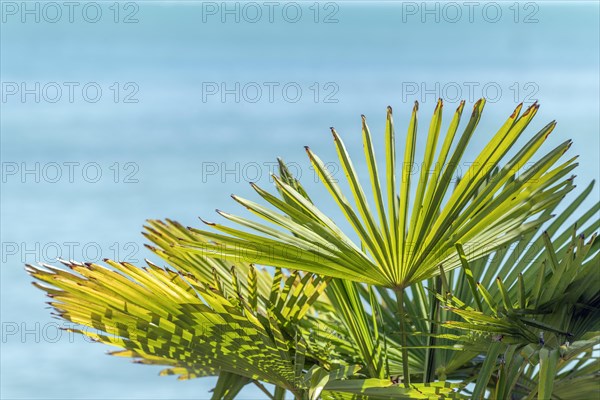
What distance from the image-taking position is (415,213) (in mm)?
2180

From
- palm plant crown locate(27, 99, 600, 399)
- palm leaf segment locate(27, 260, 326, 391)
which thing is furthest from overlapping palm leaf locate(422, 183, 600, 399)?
palm leaf segment locate(27, 260, 326, 391)

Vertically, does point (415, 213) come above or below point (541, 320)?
above

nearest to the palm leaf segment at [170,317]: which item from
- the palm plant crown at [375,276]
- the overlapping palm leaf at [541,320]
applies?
the palm plant crown at [375,276]

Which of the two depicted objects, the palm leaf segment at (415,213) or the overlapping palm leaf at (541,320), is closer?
the overlapping palm leaf at (541,320)

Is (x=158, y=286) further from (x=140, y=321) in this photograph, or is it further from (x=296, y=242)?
(x=296, y=242)

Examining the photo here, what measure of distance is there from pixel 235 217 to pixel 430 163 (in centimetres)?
55

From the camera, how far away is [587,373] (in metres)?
2.62

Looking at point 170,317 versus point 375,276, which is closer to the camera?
point 170,317

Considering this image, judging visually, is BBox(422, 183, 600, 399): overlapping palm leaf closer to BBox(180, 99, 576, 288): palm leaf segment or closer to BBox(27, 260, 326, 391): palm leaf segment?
BBox(180, 99, 576, 288): palm leaf segment

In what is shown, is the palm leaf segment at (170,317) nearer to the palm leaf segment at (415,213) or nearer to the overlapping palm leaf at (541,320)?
the palm leaf segment at (415,213)

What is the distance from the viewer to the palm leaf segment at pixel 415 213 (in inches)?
83.5

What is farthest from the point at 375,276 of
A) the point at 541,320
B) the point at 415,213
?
the point at 541,320

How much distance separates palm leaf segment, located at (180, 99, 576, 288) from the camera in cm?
212

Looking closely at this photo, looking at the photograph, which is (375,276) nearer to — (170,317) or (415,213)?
(415,213)
